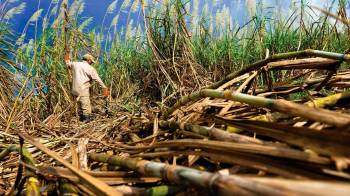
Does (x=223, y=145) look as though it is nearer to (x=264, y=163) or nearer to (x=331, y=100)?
(x=264, y=163)

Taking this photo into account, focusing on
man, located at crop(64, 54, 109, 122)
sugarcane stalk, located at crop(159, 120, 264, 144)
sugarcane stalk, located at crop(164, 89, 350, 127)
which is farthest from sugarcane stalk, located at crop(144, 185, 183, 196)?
man, located at crop(64, 54, 109, 122)

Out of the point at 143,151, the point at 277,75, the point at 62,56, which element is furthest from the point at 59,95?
the point at 143,151

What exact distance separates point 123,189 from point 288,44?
13.4ft

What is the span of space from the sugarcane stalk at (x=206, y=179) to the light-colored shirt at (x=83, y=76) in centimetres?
533

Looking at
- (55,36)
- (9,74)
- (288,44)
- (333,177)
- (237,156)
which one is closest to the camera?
(333,177)

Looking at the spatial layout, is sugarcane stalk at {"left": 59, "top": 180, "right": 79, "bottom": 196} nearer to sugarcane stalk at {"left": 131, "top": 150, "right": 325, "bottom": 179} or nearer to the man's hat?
sugarcane stalk at {"left": 131, "top": 150, "right": 325, "bottom": 179}

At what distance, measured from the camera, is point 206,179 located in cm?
58

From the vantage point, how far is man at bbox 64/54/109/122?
599 centimetres

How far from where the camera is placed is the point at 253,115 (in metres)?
1.18

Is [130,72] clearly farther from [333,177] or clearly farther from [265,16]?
[333,177]

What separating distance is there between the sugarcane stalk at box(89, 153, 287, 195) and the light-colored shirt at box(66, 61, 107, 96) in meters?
5.33

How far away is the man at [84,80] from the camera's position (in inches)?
236

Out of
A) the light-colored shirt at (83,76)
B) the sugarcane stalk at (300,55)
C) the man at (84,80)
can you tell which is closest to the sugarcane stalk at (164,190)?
the sugarcane stalk at (300,55)

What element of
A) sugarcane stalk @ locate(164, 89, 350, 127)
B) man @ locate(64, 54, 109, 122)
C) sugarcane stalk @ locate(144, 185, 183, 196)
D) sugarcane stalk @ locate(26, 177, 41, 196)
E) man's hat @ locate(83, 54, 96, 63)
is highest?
sugarcane stalk @ locate(164, 89, 350, 127)
